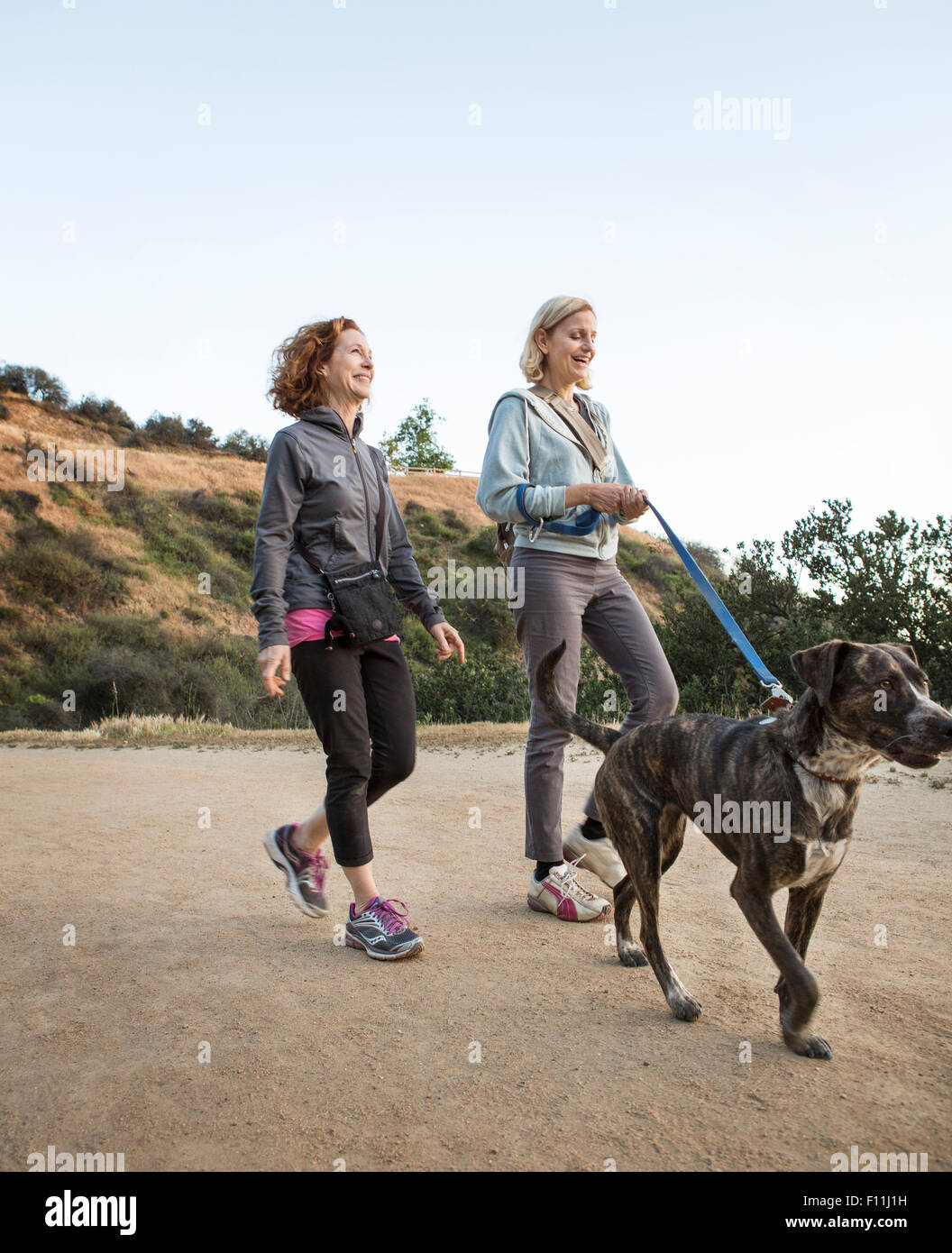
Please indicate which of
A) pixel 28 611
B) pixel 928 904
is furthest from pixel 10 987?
pixel 28 611

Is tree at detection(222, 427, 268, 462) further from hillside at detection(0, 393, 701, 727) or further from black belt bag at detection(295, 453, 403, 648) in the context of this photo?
black belt bag at detection(295, 453, 403, 648)

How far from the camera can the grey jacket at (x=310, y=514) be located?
12.6 ft

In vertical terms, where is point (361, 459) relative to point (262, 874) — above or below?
above

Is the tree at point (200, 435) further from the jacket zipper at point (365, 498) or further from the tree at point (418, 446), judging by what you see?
the jacket zipper at point (365, 498)

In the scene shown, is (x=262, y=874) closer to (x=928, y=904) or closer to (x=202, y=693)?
(x=928, y=904)

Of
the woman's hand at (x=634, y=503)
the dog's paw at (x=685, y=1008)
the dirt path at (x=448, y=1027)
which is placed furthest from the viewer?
the woman's hand at (x=634, y=503)

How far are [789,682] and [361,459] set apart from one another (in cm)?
985

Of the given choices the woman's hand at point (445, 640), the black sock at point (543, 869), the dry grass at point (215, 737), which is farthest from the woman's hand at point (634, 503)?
the dry grass at point (215, 737)

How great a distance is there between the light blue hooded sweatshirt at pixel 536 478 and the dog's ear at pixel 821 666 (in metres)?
1.52

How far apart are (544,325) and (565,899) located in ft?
9.14

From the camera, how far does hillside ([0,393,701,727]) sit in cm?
2266

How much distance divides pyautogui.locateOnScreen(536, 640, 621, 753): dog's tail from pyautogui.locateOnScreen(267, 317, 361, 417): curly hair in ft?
5.23

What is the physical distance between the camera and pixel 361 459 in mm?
4289

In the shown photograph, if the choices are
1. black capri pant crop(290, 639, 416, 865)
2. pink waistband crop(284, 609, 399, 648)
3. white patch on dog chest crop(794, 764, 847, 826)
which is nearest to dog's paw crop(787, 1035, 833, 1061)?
white patch on dog chest crop(794, 764, 847, 826)
